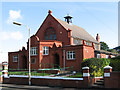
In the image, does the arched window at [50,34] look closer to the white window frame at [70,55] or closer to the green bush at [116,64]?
the white window frame at [70,55]

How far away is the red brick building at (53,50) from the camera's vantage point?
31.0 meters

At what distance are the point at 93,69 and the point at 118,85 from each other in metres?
5.89

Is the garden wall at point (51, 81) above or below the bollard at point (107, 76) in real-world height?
below

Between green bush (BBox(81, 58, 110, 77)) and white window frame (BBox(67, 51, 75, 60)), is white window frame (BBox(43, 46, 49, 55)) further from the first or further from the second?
green bush (BBox(81, 58, 110, 77))

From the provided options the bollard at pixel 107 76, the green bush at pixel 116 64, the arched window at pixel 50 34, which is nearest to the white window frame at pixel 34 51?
the arched window at pixel 50 34

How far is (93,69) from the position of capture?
70.4 feet

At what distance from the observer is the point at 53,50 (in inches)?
1331

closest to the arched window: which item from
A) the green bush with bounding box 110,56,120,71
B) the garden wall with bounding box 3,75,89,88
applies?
the garden wall with bounding box 3,75,89,88

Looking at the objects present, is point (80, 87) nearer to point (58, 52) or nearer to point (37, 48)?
point (58, 52)

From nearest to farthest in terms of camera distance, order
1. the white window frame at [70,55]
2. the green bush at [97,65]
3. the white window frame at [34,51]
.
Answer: the green bush at [97,65], the white window frame at [70,55], the white window frame at [34,51]

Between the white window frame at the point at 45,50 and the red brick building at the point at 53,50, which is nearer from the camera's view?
the red brick building at the point at 53,50

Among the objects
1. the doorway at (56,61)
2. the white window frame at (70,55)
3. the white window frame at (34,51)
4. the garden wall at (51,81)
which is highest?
the white window frame at (34,51)

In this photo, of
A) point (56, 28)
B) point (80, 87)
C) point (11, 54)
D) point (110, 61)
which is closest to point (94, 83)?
point (80, 87)

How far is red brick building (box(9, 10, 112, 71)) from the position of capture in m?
31.0
